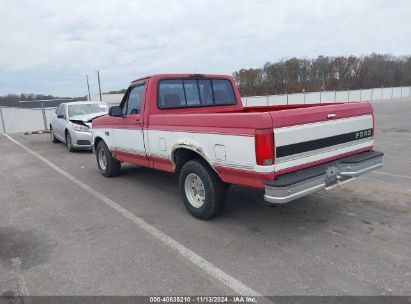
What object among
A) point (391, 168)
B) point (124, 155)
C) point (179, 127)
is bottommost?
point (391, 168)

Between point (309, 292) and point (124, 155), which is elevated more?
point (124, 155)

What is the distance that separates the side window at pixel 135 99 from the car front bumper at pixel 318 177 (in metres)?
3.05

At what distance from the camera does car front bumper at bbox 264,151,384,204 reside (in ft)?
11.8

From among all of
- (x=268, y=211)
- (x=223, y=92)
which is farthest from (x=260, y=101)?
(x=268, y=211)

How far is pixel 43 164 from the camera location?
31.1 feet

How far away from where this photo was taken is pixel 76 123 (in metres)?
11.3

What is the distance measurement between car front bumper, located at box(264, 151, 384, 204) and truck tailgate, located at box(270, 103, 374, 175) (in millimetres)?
94

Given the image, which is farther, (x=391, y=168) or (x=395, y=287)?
(x=391, y=168)

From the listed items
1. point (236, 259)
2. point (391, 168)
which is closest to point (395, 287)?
point (236, 259)

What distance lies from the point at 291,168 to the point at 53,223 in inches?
136

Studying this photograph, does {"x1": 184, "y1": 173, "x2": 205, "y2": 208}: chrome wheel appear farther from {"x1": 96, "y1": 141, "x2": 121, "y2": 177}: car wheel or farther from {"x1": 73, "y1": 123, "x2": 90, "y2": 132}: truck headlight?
{"x1": 73, "y1": 123, "x2": 90, "y2": 132}: truck headlight

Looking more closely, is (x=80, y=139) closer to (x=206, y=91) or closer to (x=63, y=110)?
(x=63, y=110)

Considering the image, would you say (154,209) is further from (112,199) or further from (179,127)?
(179,127)

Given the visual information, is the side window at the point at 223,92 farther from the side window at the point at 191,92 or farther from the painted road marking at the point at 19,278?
the painted road marking at the point at 19,278
